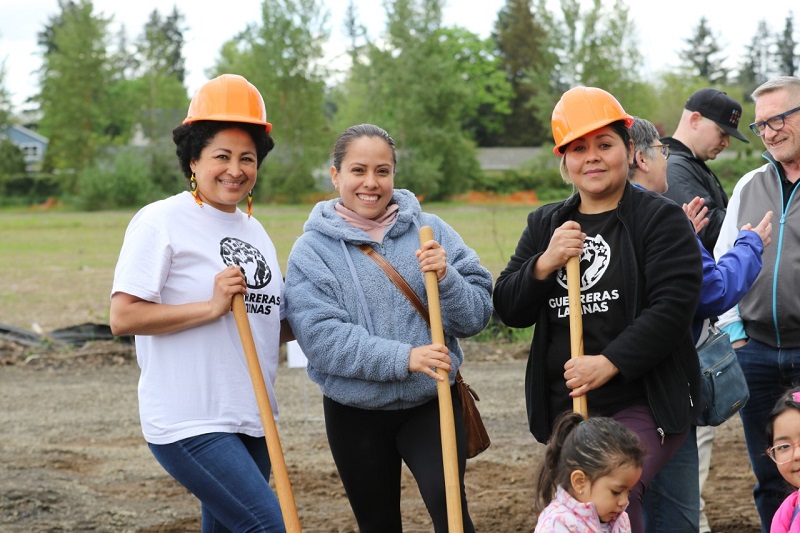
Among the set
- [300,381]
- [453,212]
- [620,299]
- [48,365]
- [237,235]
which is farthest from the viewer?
[453,212]

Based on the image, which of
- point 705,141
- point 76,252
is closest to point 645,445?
point 705,141

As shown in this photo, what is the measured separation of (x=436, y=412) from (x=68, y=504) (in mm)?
3593

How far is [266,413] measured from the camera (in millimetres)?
3400

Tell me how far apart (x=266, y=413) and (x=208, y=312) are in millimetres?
385

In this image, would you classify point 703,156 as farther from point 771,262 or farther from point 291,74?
point 291,74

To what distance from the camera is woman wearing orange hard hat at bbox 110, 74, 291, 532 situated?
11.0 ft

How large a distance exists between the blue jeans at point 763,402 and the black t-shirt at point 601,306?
1.39 meters

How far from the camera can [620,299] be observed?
3.37m

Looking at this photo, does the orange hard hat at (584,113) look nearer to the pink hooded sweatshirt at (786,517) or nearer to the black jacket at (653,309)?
the black jacket at (653,309)

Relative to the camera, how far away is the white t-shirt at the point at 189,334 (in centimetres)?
337

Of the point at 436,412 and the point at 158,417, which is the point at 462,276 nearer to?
the point at 436,412

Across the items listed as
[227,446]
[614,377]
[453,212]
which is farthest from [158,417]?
[453,212]

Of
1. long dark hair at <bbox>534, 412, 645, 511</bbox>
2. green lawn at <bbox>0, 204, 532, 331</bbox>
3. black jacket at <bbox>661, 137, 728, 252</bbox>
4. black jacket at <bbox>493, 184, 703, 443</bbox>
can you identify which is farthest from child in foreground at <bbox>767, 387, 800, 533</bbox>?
green lawn at <bbox>0, 204, 532, 331</bbox>

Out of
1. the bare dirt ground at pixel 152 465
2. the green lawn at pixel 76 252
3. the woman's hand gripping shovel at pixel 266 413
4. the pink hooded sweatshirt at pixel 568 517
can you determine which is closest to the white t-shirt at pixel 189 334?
the woman's hand gripping shovel at pixel 266 413
